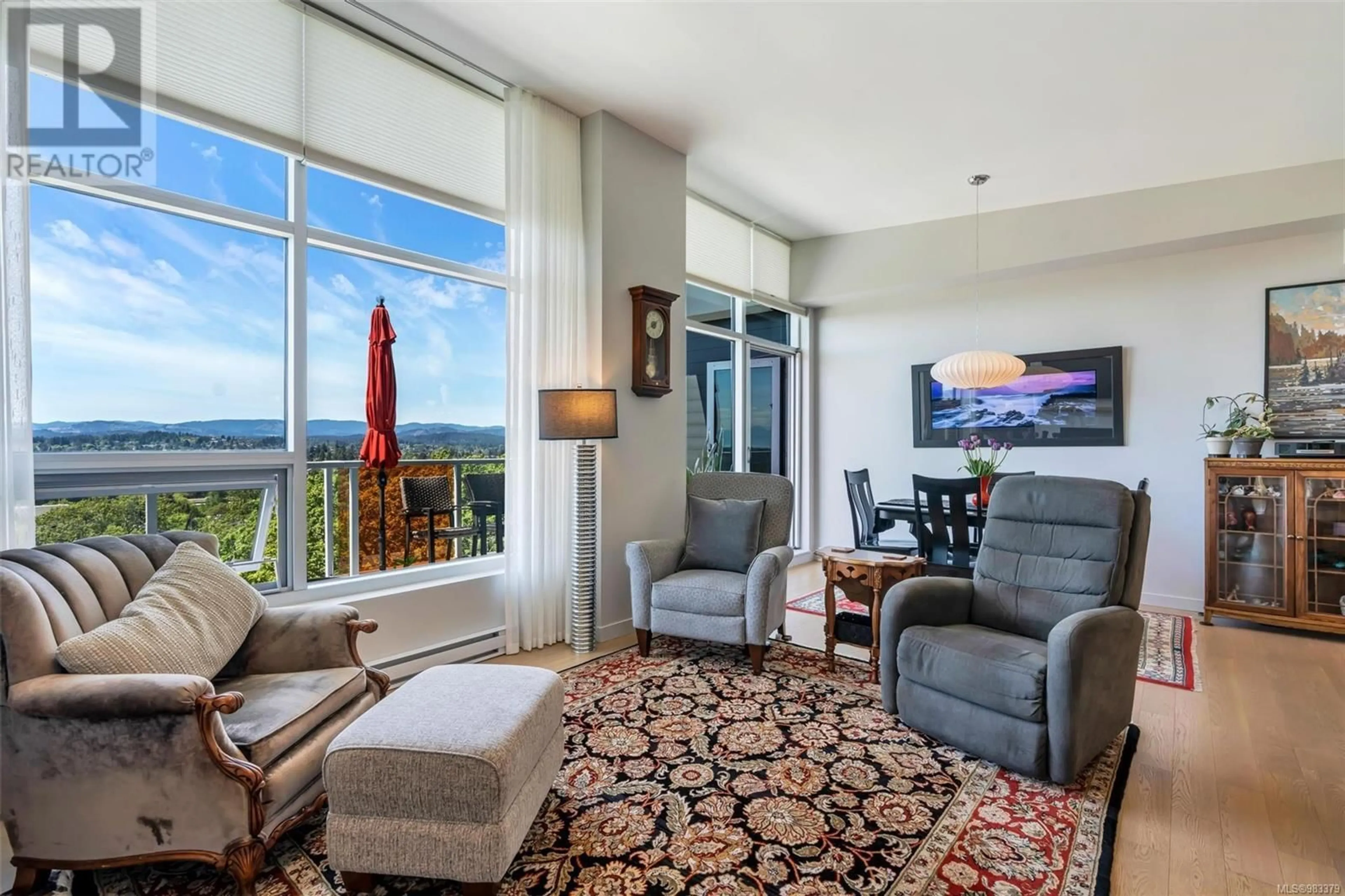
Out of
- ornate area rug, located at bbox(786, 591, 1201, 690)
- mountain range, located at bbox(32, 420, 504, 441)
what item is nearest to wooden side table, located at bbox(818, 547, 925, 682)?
ornate area rug, located at bbox(786, 591, 1201, 690)

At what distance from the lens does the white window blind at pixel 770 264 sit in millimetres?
5777

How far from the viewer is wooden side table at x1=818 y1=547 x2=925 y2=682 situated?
129 inches

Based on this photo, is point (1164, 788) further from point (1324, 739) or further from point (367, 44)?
point (367, 44)

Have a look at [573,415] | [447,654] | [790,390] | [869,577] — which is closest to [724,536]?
[869,577]

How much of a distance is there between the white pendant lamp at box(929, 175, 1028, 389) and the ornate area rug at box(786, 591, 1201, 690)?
5.93 feet

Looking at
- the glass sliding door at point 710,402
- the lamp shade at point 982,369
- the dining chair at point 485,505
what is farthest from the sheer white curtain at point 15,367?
the lamp shade at point 982,369

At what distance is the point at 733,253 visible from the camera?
548 cm

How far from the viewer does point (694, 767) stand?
2328 mm

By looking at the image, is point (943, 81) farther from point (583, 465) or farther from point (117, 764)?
point (117, 764)

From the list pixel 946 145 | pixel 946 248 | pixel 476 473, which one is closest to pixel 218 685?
pixel 476 473

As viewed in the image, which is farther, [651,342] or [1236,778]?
[651,342]

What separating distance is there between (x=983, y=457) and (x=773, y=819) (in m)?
4.36

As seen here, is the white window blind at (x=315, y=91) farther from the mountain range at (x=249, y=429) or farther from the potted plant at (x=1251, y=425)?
the potted plant at (x=1251, y=425)

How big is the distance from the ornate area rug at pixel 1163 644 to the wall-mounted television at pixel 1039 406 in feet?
4.61
